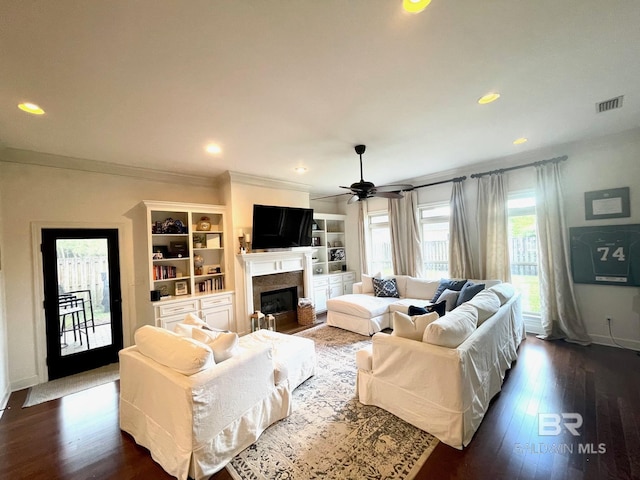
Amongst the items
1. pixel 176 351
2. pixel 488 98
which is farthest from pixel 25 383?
pixel 488 98

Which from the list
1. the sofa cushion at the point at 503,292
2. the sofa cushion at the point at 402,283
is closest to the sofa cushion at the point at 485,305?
the sofa cushion at the point at 503,292

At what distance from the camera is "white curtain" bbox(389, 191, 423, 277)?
5.43 metres

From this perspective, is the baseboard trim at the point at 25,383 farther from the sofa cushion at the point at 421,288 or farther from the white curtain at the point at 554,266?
the white curtain at the point at 554,266

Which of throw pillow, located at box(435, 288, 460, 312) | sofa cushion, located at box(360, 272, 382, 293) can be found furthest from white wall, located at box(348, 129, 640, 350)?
sofa cushion, located at box(360, 272, 382, 293)

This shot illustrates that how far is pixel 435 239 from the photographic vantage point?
17.7ft

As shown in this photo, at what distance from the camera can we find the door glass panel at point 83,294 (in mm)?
3506

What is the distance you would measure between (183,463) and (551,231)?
5.18m

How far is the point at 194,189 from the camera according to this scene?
4680mm

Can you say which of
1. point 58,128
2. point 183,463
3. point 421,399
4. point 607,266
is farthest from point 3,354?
point 607,266

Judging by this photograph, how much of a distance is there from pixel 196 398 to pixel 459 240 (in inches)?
186

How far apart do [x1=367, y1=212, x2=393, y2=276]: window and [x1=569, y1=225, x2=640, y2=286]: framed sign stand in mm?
3184

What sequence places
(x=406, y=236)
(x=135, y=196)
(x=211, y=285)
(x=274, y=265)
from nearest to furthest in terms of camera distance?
1. (x=135, y=196)
2. (x=211, y=285)
3. (x=274, y=265)
4. (x=406, y=236)

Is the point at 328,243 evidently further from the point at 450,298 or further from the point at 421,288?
the point at 450,298

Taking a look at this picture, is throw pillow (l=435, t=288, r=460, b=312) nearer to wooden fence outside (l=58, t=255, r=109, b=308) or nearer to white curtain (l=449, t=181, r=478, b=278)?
white curtain (l=449, t=181, r=478, b=278)
